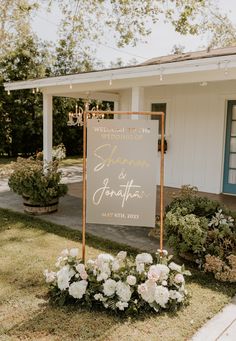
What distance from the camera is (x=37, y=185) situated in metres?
5.71

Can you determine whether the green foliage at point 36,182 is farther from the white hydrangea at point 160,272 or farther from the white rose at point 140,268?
the white hydrangea at point 160,272

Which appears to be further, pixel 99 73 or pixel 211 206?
pixel 99 73

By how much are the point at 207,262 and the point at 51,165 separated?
3467 millimetres

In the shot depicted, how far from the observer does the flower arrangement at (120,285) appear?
113 inches

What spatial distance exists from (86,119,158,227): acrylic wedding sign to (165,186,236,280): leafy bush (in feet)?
2.09

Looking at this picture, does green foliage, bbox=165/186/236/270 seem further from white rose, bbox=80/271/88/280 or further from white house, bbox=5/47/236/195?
white house, bbox=5/47/236/195

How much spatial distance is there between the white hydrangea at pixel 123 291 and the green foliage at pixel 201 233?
0.98 metres

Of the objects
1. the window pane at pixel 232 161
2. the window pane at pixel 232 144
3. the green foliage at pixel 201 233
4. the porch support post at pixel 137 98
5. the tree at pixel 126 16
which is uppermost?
the tree at pixel 126 16

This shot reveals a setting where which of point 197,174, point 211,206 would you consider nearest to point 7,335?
point 211,206

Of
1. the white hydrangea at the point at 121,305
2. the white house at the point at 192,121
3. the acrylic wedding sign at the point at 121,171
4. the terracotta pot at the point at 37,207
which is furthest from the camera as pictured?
the white house at the point at 192,121

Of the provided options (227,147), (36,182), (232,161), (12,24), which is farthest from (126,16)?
(36,182)

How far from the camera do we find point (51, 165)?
6.13 meters

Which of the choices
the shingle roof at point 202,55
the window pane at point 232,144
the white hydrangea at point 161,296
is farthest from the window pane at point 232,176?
the white hydrangea at point 161,296

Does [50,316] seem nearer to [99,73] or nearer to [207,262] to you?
[207,262]
